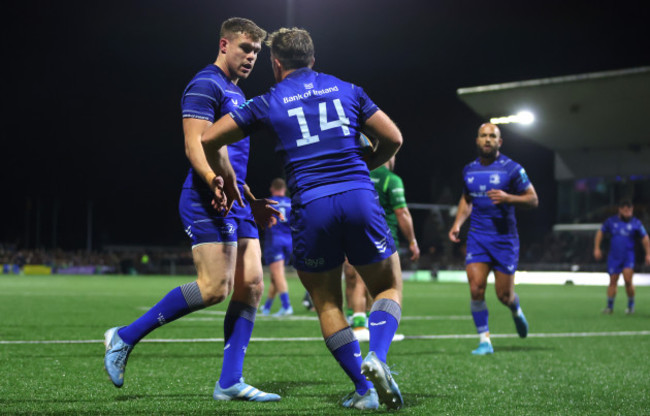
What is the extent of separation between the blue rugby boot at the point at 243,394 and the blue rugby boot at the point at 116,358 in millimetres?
603

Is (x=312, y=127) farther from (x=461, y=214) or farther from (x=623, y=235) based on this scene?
(x=623, y=235)

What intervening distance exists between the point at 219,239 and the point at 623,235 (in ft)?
42.2

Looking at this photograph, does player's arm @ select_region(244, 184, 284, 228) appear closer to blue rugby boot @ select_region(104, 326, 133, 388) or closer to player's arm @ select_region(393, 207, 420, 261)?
blue rugby boot @ select_region(104, 326, 133, 388)

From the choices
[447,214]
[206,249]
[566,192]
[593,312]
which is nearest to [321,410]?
[206,249]

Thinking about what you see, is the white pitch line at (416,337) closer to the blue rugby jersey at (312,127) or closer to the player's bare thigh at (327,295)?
the player's bare thigh at (327,295)

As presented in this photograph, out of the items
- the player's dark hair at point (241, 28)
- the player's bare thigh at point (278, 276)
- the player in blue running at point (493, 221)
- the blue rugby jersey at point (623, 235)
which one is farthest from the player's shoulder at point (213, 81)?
the blue rugby jersey at point (623, 235)

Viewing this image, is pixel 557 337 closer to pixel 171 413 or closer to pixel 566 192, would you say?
pixel 171 413

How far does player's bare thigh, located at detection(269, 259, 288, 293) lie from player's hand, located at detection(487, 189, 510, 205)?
→ 236 inches

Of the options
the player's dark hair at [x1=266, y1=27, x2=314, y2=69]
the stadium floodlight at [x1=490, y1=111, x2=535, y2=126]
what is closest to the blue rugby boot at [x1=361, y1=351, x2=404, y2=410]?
the player's dark hair at [x1=266, y1=27, x2=314, y2=69]

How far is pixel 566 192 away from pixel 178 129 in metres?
29.2

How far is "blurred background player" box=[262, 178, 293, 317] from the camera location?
13281 millimetres

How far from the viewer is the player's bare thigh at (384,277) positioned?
13.5 feet

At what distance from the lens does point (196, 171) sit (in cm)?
448

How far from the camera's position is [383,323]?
4082 millimetres
